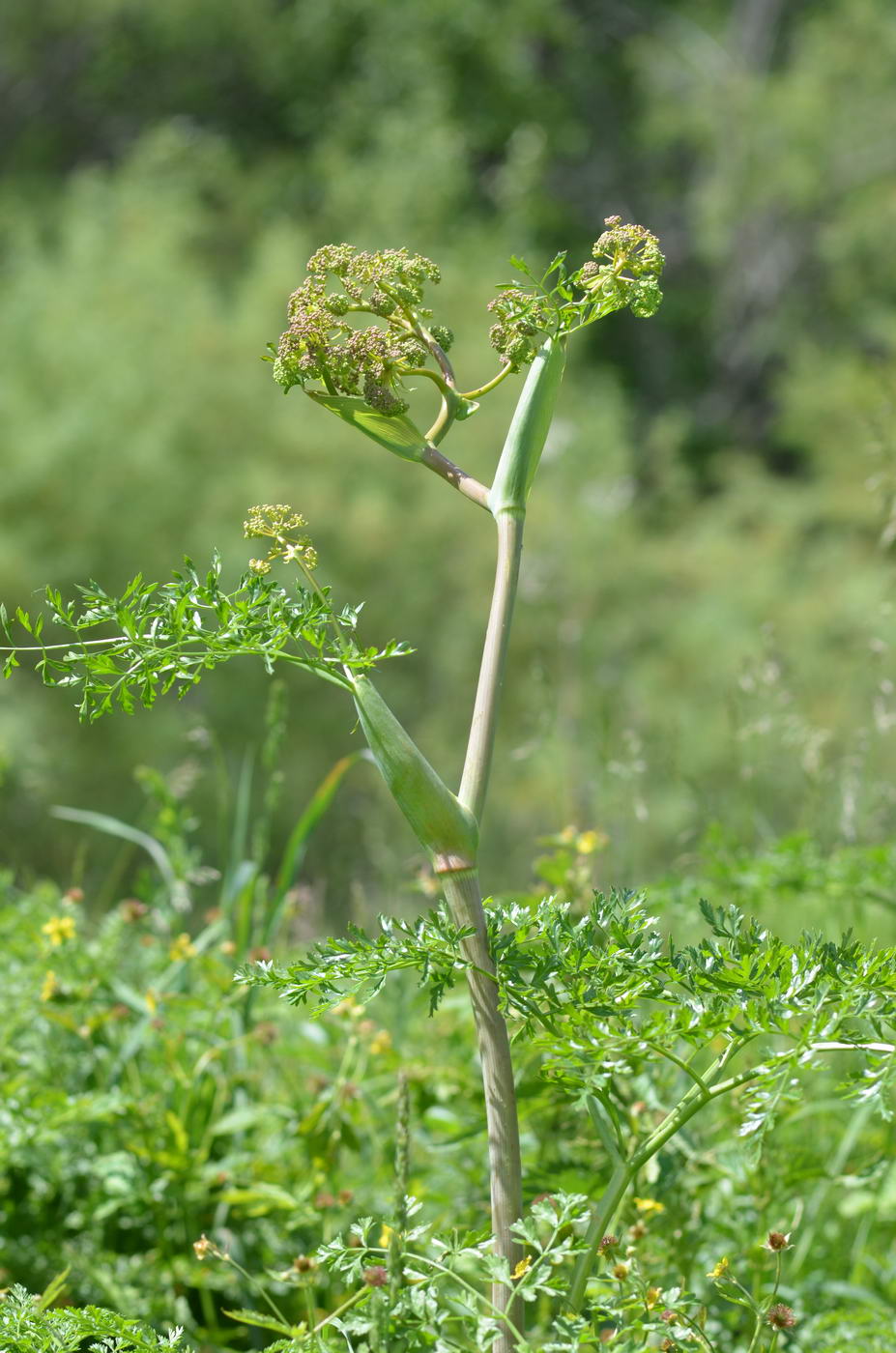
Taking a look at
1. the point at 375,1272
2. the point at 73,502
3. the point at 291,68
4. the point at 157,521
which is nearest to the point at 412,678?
the point at 157,521

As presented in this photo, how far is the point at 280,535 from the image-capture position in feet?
2.59

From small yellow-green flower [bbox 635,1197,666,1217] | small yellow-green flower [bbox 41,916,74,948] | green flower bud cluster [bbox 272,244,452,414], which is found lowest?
small yellow-green flower [bbox 635,1197,666,1217]

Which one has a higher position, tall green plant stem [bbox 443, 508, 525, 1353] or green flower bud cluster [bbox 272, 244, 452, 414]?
green flower bud cluster [bbox 272, 244, 452, 414]

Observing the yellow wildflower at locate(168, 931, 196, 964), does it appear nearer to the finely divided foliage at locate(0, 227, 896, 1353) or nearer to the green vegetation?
the green vegetation

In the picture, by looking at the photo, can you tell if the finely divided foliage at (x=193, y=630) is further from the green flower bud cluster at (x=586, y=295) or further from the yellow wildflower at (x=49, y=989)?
the yellow wildflower at (x=49, y=989)

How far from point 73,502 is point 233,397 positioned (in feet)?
6.52

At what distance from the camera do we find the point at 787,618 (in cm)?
1198

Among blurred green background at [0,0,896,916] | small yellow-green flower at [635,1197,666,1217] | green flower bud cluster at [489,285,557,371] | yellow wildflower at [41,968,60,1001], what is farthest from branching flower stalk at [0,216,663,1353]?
blurred green background at [0,0,896,916]

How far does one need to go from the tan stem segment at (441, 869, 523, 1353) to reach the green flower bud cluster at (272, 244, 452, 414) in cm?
30

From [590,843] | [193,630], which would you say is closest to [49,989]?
[590,843]

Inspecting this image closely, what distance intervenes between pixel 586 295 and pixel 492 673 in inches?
9.5

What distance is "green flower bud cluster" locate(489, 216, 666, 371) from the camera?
0.78m

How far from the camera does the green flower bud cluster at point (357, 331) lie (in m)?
0.77

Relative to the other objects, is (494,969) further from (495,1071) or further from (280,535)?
(280,535)
